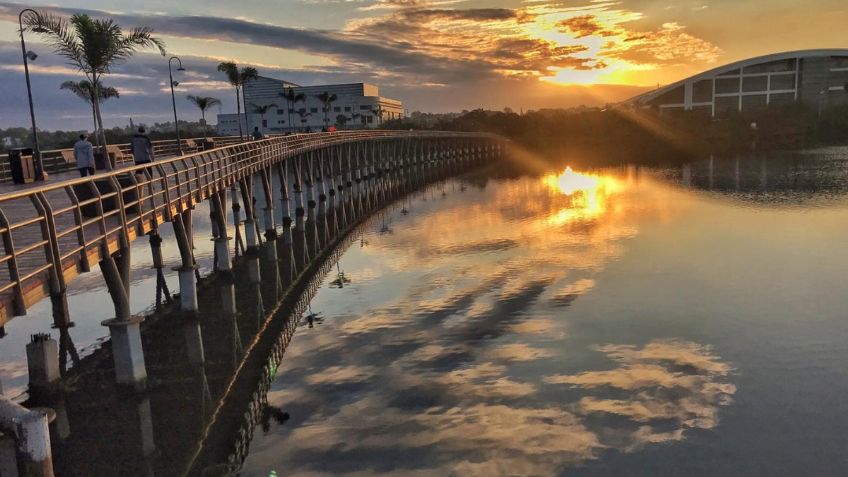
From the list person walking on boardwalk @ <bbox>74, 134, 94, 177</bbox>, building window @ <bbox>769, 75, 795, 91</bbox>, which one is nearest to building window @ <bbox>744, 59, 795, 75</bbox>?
building window @ <bbox>769, 75, 795, 91</bbox>

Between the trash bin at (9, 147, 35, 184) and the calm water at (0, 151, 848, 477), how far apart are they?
4679 millimetres

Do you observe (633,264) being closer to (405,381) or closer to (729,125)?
(405,381)

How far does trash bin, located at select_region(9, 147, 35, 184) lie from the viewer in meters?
19.9

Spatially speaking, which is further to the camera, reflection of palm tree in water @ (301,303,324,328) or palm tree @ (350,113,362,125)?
palm tree @ (350,113,362,125)

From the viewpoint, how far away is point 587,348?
12070 millimetres

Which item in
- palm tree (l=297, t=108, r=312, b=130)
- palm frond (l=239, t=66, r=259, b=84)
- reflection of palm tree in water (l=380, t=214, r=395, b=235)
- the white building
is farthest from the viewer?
the white building

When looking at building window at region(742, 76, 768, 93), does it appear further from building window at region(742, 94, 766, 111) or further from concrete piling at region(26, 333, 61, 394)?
concrete piling at region(26, 333, 61, 394)

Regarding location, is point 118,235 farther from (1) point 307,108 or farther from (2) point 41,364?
(1) point 307,108

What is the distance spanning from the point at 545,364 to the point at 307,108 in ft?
450

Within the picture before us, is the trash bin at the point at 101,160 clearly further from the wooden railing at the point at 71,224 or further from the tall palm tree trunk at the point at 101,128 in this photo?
the wooden railing at the point at 71,224

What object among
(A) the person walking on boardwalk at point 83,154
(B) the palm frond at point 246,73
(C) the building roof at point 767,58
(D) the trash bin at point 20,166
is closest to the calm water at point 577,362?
(A) the person walking on boardwalk at point 83,154

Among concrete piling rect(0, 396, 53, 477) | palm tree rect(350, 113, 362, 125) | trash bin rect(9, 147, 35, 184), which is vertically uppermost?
palm tree rect(350, 113, 362, 125)

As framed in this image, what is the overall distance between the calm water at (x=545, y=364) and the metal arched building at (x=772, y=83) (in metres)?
95.9

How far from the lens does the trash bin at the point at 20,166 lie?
Result: 65.2 ft
